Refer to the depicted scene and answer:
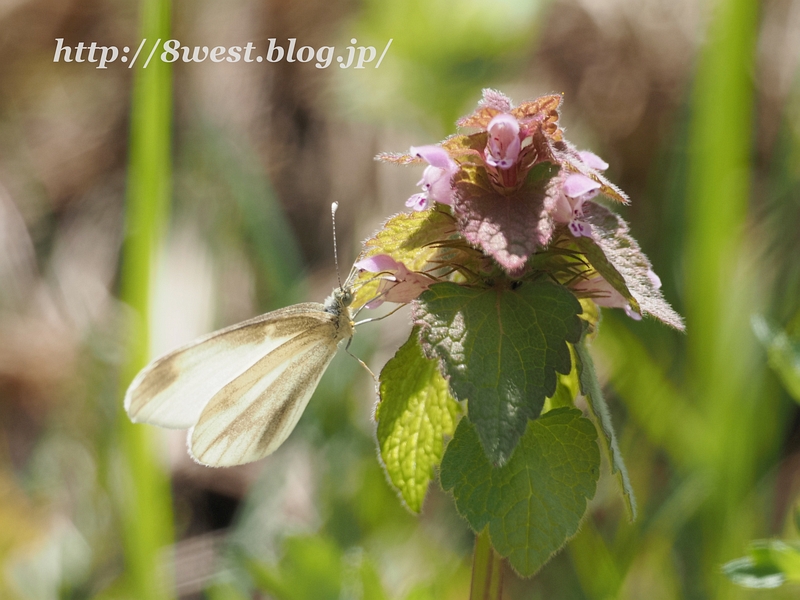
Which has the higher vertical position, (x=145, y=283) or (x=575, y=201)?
(x=575, y=201)

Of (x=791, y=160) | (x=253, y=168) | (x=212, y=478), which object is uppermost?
(x=253, y=168)

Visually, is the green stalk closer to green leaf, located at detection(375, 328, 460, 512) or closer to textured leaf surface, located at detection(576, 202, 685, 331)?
green leaf, located at detection(375, 328, 460, 512)

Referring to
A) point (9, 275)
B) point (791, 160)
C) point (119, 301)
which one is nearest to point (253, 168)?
point (119, 301)

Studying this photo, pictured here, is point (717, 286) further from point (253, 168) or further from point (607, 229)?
point (253, 168)

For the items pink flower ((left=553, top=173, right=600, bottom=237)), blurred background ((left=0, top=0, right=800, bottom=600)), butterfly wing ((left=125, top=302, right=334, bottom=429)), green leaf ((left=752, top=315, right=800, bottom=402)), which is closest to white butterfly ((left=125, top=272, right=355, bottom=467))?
butterfly wing ((left=125, top=302, right=334, bottom=429))

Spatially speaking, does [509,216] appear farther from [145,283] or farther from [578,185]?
[145,283]

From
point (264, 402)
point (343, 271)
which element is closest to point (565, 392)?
point (264, 402)
